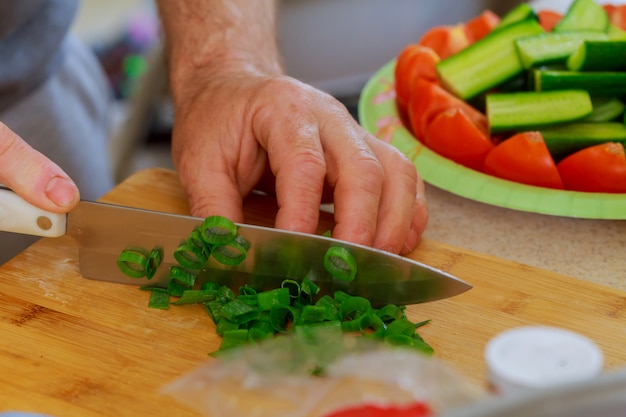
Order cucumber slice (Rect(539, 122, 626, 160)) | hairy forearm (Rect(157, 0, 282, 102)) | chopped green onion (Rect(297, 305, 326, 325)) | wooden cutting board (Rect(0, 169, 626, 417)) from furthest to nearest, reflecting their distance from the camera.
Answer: hairy forearm (Rect(157, 0, 282, 102)) < cucumber slice (Rect(539, 122, 626, 160)) < chopped green onion (Rect(297, 305, 326, 325)) < wooden cutting board (Rect(0, 169, 626, 417))

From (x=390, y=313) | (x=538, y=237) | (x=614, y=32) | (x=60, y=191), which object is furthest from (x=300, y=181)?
(x=614, y=32)

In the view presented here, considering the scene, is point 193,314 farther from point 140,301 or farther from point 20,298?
point 20,298

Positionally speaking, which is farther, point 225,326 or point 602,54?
point 602,54

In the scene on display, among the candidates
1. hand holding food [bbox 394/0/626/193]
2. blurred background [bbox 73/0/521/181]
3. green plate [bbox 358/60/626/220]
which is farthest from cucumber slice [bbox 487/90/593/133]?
blurred background [bbox 73/0/521/181]

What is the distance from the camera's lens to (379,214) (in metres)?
1.28

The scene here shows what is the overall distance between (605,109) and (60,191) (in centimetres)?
104

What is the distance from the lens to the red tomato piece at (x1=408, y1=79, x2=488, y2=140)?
1585mm

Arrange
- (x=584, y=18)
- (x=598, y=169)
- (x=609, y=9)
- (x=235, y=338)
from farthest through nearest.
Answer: (x=609, y=9) < (x=584, y=18) < (x=598, y=169) < (x=235, y=338)

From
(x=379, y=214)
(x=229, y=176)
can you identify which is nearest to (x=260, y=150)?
(x=229, y=176)

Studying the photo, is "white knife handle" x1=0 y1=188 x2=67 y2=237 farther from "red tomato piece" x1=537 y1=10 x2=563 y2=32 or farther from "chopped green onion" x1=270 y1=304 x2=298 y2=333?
"red tomato piece" x1=537 y1=10 x2=563 y2=32

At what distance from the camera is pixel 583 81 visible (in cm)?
→ 158

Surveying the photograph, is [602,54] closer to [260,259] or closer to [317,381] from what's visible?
[260,259]

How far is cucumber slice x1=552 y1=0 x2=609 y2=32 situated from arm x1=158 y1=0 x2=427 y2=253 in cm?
62

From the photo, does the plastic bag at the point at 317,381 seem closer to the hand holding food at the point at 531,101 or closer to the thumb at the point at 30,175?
the thumb at the point at 30,175
